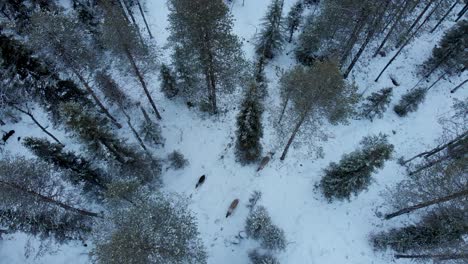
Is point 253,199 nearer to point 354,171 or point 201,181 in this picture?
point 201,181

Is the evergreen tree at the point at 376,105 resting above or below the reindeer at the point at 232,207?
above

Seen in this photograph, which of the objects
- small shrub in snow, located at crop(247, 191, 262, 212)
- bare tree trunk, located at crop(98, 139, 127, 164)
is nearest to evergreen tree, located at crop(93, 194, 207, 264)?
bare tree trunk, located at crop(98, 139, 127, 164)

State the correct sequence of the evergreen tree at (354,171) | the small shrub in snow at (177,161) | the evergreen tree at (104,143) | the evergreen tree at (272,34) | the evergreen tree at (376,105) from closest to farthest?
the evergreen tree at (104,143) < the evergreen tree at (354,171) < the small shrub in snow at (177,161) < the evergreen tree at (272,34) < the evergreen tree at (376,105)

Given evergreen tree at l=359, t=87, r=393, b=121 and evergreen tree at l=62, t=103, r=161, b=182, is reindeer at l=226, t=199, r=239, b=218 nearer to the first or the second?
evergreen tree at l=62, t=103, r=161, b=182

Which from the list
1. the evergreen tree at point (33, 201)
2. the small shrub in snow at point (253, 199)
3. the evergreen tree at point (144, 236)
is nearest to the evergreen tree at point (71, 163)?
the evergreen tree at point (33, 201)

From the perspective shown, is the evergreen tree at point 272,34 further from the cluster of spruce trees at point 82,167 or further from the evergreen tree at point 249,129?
the cluster of spruce trees at point 82,167

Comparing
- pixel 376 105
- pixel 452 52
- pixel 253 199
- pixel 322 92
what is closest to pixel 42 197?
pixel 253 199
